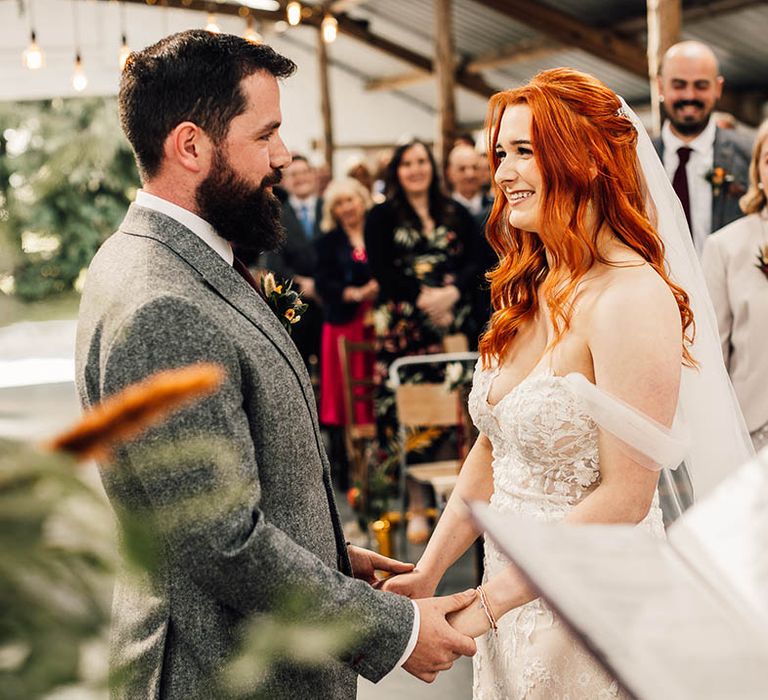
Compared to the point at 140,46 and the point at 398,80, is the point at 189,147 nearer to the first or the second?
the point at 140,46

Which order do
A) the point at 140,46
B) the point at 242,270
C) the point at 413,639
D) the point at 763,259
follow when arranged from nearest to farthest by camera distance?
the point at 413,639 → the point at 242,270 → the point at 763,259 → the point at 140,46

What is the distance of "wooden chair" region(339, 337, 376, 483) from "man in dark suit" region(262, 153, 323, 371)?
2.17 feet

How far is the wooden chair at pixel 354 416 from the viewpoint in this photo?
5246mm

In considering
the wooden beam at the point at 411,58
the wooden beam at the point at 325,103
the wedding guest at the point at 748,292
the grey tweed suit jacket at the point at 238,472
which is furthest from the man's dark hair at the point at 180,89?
the wooden beam at the point at 411,58

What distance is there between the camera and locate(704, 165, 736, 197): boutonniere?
12.6 feet

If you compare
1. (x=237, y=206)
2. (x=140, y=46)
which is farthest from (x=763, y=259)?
(x=140, y=46)

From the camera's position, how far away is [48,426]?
471mm

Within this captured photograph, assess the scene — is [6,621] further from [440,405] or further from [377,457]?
[377,457]

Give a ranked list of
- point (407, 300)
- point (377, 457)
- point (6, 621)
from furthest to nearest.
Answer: point (377, 457) → point (407, 300) → point (6, 621)

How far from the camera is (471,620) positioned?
1647 millimetres

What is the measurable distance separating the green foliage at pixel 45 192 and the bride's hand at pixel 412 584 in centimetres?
121

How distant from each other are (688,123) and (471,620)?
9.33 feet

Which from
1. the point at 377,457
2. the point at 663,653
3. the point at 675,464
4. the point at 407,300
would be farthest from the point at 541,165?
the point at 377,457

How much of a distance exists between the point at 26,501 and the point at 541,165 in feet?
4.76
